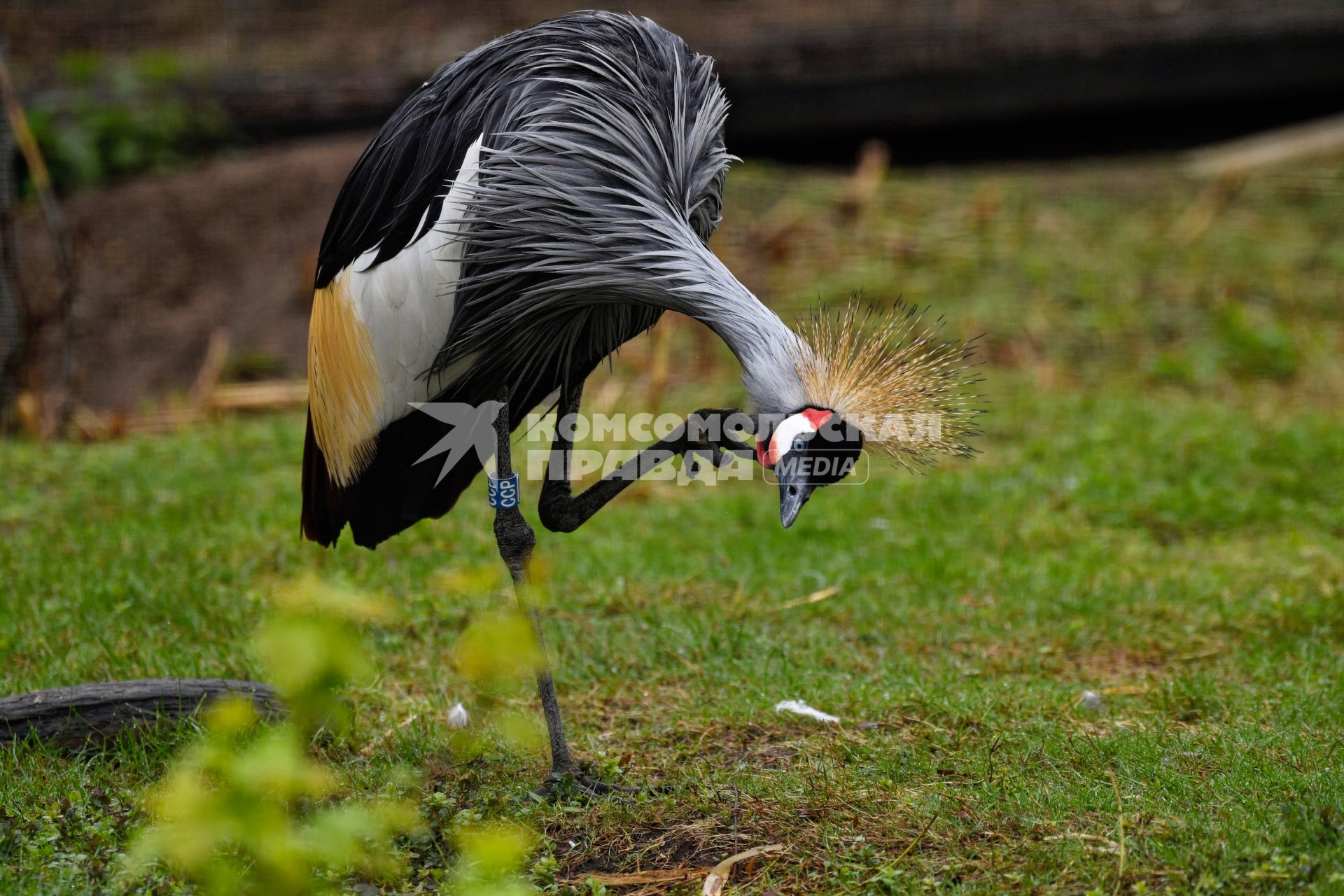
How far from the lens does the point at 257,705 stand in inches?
118

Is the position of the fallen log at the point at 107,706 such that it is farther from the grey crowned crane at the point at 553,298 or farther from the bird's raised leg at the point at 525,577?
the bird's raised leg at the point at 525,577

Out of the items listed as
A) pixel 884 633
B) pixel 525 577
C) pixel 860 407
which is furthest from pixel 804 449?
pixel 884 633

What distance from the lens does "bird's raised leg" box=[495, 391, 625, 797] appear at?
278cm

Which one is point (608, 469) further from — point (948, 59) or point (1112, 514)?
point (948, 59)

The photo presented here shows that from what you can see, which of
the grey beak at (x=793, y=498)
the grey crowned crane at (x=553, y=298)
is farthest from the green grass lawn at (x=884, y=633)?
the grey beak at (x=793, y=498)

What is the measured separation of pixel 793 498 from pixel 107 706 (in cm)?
171

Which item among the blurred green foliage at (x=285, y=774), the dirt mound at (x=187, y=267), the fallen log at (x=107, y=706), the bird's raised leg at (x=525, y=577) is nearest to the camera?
the blurred green foliage at (x=285, y=774)

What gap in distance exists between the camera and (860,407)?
96.0 inches

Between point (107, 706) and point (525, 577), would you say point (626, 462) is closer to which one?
point (525, 577)

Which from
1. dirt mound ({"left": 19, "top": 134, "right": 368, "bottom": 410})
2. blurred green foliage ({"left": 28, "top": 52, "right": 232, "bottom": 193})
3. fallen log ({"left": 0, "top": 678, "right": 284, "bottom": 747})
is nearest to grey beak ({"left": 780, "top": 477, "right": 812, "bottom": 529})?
fallen log ({"left": 0, "top": 678, "right": 284, "bottom": 747})

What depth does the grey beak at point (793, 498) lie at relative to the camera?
2.37 metres

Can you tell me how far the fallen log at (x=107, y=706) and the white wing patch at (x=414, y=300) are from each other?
736 mm

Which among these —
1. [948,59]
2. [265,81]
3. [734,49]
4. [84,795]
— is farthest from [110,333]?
[948,59]

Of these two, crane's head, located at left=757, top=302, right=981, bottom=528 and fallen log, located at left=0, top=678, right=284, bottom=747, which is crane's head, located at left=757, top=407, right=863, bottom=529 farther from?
fallen log, located at left=0, top=678, right=284, bottom=747
